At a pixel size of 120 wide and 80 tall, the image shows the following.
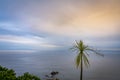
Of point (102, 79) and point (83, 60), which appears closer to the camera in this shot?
point (83, 60)

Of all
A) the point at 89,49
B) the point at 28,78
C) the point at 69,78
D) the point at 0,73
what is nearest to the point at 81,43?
the point at 89,49

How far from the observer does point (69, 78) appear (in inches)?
2562

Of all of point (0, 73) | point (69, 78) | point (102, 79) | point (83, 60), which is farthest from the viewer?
point (102, 79)

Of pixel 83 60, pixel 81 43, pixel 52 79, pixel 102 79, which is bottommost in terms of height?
pixel 102 79

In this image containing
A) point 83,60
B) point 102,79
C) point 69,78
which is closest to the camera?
point 83,60

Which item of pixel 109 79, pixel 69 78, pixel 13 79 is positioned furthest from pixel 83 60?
pixel 109 79

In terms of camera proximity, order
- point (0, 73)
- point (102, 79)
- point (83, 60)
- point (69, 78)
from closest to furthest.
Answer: point (0, 73) < point (83, 60) < point (69, 78) < point (102, 79)

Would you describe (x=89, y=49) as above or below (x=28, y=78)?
above

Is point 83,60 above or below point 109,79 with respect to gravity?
above

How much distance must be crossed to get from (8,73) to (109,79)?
63196mm

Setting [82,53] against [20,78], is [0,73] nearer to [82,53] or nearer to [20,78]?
[20,78]

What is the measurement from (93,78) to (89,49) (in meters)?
60.8

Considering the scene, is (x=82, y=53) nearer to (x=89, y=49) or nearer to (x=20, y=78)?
(x=89, y=49)

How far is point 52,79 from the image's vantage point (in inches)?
480
